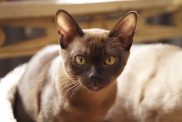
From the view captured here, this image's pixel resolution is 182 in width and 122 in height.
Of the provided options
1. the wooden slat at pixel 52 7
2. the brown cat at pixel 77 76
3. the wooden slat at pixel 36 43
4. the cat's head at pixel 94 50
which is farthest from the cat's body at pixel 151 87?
the wooden slat at pixel 36 43

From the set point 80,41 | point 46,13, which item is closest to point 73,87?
point 80,41

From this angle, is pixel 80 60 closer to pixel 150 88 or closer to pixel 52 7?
pixel 150 88

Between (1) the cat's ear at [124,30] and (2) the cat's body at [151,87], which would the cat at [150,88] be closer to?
(2) the cat's body at [151,87]

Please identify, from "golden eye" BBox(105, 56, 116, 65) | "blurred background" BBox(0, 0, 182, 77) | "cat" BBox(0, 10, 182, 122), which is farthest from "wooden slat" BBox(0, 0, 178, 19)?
"golden eye" BBox(105, 56, 116, 65)

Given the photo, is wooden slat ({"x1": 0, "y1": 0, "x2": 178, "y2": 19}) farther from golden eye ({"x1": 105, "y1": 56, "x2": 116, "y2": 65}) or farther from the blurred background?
golden eye ({"x1": 105, "y1": 56, "x2": 116, "y2": 65})

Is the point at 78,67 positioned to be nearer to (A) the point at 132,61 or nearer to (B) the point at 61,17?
(B) the point at 61,17
